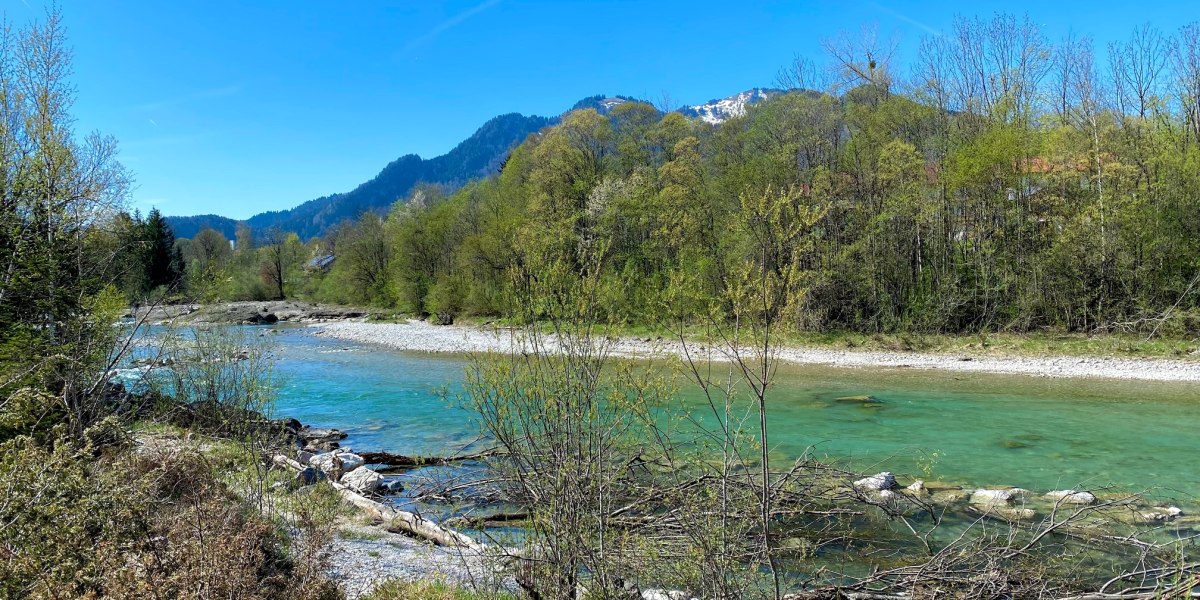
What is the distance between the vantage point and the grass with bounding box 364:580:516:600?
14.5 ft

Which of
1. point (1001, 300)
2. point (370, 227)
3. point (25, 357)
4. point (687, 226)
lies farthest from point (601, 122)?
point (25, 357)

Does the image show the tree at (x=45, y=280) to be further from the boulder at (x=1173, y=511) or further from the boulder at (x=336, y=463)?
the boulder at (x=1173, y=511)

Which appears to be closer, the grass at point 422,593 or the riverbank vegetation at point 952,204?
the grass at point 422,593

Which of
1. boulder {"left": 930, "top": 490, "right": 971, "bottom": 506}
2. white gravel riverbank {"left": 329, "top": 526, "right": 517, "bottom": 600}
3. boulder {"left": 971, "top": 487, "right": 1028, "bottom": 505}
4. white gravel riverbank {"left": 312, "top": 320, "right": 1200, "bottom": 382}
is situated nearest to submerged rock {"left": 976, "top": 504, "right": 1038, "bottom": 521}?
boulder {"left": 971, "top": 487, "right": 1028, "bottom": 505}

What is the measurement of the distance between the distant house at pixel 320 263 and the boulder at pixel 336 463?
75057 mm

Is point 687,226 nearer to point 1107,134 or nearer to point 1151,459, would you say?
point 1107,134

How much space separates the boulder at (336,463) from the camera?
1098 cm

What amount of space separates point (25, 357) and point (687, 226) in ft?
95.3

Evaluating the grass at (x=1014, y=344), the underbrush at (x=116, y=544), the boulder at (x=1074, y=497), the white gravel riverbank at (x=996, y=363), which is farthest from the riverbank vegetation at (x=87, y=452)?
the grass at (x=1014, y=344)

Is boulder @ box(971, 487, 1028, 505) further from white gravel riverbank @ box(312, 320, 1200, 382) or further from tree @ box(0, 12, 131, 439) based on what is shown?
tree @ box(0, 12, 131, 439)

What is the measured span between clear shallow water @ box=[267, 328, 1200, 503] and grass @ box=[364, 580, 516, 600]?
210cm

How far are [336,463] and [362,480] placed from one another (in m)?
1.33

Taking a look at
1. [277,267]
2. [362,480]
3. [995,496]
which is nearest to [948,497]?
[995,496]

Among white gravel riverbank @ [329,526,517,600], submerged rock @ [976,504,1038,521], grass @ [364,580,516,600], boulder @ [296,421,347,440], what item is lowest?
boulder @ [296,421,347,440]
